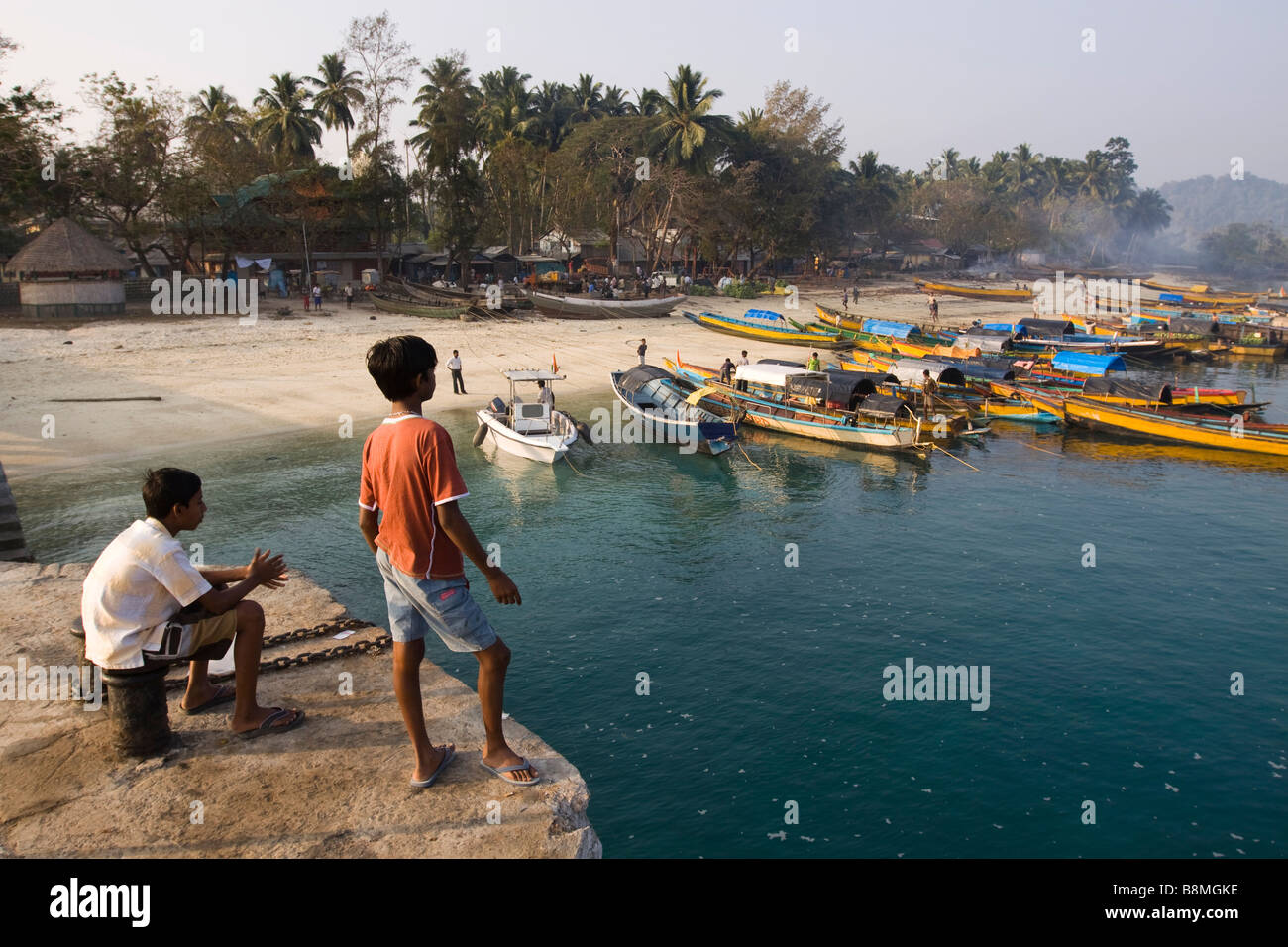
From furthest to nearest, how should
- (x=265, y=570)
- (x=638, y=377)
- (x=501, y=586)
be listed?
1. (x=638, y=377)
2. (x=265, y=570)
3. (x=501, y=586)

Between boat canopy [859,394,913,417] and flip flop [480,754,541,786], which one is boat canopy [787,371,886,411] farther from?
flip flop [480,754,541,786]

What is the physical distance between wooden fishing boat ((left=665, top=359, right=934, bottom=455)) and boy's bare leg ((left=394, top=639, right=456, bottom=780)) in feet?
74.2

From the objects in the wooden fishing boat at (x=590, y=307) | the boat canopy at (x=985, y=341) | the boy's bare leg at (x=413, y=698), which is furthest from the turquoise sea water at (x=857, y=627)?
the wooden fishing boat at (x=590, y=307)

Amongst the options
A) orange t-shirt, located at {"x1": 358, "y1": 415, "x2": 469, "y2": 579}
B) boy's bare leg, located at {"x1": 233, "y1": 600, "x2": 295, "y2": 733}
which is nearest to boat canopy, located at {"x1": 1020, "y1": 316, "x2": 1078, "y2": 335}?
orange t-shirt, located at {"x1": 358, "y1": 415, "x2": 469, "y2": 579}

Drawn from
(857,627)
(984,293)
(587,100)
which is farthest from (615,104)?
(857,627)

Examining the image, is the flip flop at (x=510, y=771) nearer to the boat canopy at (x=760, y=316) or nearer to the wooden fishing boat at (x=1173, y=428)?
the wooden fishing boat at (x=1173, y=428)

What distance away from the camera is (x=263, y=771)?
223 inches

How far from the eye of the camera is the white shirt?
540cm

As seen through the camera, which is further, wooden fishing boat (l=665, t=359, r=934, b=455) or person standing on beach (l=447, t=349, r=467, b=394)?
person standing on beach (l=447, t=349, r=467, b=394)

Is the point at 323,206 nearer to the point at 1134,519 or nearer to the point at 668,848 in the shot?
the point at 1134,519

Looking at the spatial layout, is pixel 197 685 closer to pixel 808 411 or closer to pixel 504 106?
pixel 808 411

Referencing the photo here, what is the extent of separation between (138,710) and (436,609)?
2263 mm

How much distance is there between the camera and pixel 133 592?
17.8 feet
